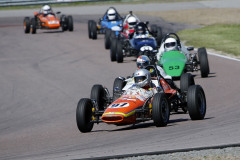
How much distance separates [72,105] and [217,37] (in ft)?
52.1

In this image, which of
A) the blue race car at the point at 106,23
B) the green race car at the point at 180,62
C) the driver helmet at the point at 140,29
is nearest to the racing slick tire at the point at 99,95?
the green race car at the point at 180,62

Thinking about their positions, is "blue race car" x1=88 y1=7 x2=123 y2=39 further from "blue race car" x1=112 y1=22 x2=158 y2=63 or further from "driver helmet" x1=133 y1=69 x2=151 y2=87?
"driver helmet" x1=133 y1=69 x2=151 y2=87

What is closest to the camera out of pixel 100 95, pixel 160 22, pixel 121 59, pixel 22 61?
pixel 100 95

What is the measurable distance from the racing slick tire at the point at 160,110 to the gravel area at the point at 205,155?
120 inches

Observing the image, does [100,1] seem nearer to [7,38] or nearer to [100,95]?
[7,38]

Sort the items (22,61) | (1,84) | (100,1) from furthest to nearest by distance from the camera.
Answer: (100,1) < (22,61) < (1,84)

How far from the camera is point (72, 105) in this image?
19062 millimetres

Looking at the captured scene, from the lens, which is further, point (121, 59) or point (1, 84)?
point (121, 59)

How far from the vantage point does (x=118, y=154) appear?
1045 cm

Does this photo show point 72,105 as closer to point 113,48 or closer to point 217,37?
point 113,48

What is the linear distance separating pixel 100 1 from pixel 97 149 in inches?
1750

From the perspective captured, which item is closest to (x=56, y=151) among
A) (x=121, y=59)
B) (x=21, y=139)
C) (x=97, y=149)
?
(x=97, y=149)

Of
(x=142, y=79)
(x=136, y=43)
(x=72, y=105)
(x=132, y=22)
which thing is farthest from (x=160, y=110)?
(x=132, y=22)

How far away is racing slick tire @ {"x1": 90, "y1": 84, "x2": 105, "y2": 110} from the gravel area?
5.08 m
